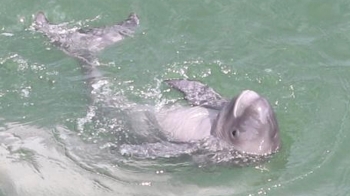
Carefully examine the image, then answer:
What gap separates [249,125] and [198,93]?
1390 millimetres

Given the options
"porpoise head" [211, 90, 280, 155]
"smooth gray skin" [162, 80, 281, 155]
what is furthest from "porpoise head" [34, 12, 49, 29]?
"porpoise head" [211, 90, 280, 155]

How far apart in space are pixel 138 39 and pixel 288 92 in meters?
2.13

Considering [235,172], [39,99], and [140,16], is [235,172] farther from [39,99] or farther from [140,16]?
[140,16]

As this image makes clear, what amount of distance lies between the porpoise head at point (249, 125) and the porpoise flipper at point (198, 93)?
0.60 metres

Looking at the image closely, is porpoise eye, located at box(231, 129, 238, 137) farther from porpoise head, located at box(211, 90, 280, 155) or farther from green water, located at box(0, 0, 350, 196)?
green water, located at box(0, 0, 350, 196)

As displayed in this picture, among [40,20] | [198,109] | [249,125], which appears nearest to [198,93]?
[198,109]

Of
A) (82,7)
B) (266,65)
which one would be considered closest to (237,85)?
(266,65)

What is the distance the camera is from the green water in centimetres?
760

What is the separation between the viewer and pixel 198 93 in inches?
335

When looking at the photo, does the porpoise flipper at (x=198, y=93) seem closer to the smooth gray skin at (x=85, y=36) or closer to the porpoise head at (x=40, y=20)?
the smooth gray skin at (x=85, y=36)

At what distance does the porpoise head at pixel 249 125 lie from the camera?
715cm

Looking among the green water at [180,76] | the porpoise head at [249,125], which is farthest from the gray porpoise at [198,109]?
the green water at [180,76]

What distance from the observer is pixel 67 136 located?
26.9 feet

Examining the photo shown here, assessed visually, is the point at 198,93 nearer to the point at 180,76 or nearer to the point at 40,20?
the point at 180,76
